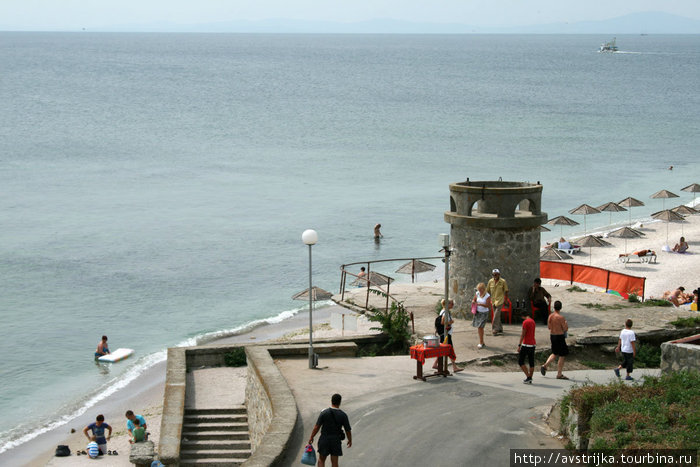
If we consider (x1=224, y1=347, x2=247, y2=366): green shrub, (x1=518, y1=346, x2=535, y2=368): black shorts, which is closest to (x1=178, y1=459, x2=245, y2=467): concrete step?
(x1=224, y1=347, x2=247, y2=366): green shrub

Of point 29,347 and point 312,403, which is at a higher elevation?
point 312,403

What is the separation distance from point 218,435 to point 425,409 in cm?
441

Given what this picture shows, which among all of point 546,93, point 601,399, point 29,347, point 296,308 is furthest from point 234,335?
point 546,93

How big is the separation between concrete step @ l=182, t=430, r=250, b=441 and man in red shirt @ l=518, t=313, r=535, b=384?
5197 millimetres

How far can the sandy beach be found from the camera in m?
22.2

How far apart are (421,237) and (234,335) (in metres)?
17.3

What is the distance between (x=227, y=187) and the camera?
63500 millimetres

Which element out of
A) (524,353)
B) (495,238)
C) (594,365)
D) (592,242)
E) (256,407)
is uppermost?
(495,238)

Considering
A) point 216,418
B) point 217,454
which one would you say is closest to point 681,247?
point 216,418

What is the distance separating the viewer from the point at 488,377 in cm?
1669

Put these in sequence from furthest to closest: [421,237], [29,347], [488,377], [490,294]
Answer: [421,237]
[29,347]
[490,294]
[488,377]

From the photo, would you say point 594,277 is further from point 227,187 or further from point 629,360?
point 227,187

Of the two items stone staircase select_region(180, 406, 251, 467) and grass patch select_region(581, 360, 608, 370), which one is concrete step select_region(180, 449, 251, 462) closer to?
stone staircase select_region(180, 406, 251, 467)

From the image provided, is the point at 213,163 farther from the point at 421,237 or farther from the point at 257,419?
the point at 257,419
